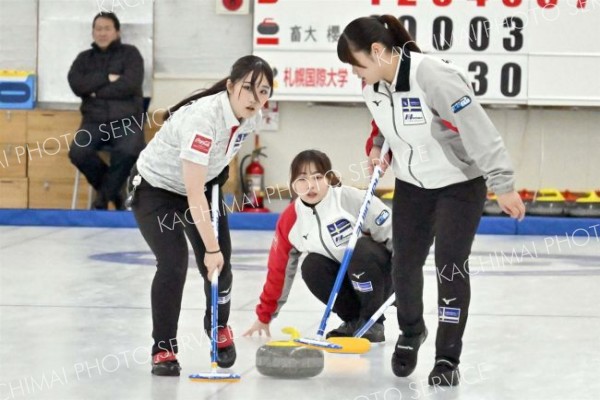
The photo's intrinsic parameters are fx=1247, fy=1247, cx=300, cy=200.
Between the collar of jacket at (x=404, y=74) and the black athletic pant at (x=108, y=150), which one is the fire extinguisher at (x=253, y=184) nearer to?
the black athletic pant at (x=108, y=150)

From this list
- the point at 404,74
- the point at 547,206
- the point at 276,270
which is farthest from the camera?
the point at 547,206

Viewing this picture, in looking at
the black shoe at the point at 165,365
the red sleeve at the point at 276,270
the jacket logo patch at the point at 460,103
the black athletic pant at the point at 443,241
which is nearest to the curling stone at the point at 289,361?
the black shoe at the point at 165,365

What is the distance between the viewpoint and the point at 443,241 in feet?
12.7

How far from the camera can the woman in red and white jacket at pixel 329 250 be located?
15.2ft

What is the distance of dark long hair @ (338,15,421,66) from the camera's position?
3.79 m

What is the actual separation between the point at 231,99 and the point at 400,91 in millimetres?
533

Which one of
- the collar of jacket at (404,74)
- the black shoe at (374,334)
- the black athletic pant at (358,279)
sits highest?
the collar of jacket at (404,74)

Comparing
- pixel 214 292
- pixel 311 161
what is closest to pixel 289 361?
pixel 214 292

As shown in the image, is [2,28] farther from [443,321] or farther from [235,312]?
[443,321]

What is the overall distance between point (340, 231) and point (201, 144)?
1.01 meters

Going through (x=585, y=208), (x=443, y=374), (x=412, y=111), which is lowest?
(x=585, y=208)

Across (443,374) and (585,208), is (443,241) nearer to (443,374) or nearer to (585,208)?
(443,374)

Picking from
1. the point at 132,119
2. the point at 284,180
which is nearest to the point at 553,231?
the point at 284,180

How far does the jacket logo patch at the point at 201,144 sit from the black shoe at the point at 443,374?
99 centimetres
